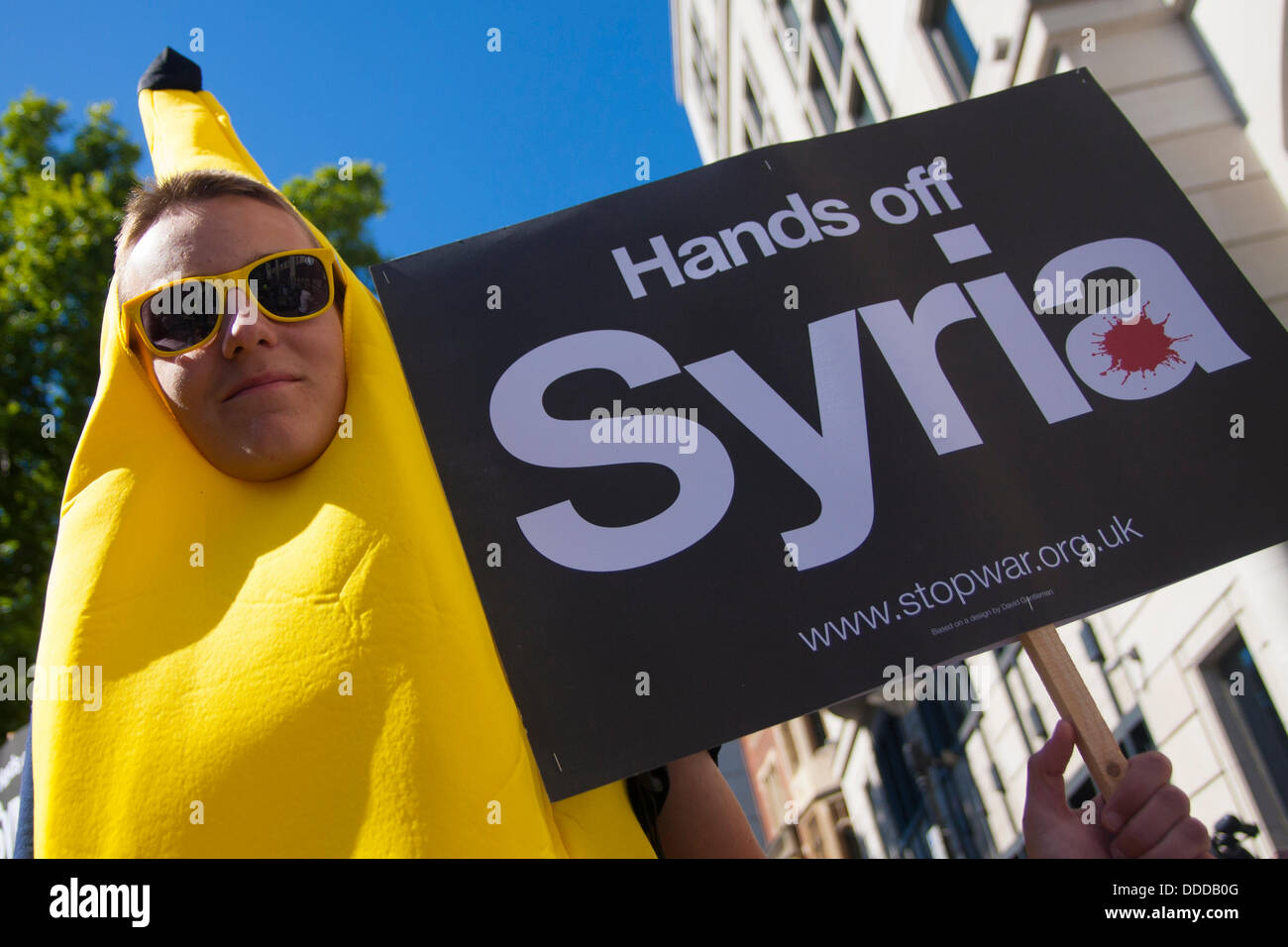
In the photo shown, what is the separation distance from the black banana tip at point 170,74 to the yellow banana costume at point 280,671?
135cm

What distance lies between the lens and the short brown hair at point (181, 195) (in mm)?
2520

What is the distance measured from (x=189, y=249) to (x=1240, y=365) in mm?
2819

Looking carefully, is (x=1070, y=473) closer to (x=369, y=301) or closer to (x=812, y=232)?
→ (x=812, y=232)

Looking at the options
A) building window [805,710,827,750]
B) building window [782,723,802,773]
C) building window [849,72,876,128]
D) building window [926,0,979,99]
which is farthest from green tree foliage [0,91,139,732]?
building window [782,723,802,773]

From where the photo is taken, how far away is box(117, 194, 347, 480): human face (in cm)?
222

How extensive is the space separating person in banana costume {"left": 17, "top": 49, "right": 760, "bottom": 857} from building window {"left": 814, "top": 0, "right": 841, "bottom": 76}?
13.9m

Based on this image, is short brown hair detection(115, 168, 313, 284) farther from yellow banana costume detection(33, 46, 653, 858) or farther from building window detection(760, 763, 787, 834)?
building window detection(760, 763, 787, 834)

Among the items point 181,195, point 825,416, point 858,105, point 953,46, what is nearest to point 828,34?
point 858,105

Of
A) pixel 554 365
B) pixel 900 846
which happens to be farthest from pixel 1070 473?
pixel 900 846

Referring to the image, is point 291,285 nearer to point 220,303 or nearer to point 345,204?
point 220,303

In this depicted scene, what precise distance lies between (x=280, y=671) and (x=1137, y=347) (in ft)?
7.75

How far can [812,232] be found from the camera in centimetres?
284

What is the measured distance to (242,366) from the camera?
7.44ft

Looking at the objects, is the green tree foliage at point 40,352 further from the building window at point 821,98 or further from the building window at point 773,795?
the building window at point 773,795
